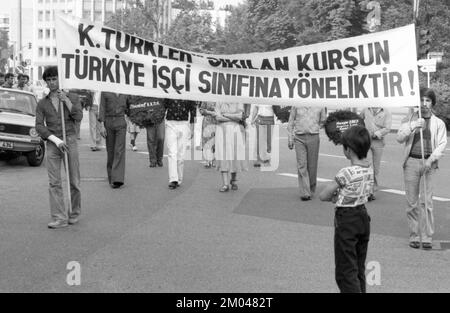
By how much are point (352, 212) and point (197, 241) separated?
3063mm

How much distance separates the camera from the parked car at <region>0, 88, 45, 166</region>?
568 inches

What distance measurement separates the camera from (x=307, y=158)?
11172 mm

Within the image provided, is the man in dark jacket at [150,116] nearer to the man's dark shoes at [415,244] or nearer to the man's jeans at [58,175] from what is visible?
the man's jeans at [58,175]

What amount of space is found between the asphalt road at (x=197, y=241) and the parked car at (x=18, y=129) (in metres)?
1.65

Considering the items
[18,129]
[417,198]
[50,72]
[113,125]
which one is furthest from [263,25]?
[417,198]

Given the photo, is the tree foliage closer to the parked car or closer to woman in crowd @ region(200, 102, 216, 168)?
the parked car

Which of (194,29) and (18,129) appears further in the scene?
(194,29)

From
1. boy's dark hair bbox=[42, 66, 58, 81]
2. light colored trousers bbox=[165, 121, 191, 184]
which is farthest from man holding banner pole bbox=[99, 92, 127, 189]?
boy's dark hair bbox=[42, 66, 58, 81]

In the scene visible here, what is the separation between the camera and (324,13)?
62562 millimetres

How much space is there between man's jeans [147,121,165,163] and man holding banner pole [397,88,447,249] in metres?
7.79

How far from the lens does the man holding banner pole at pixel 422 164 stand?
7801 mm

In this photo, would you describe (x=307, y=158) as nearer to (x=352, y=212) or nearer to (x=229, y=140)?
(x=229, y=140)

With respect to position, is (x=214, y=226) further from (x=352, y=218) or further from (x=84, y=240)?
(x=352, y=218)

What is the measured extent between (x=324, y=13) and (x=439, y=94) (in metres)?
34.2
